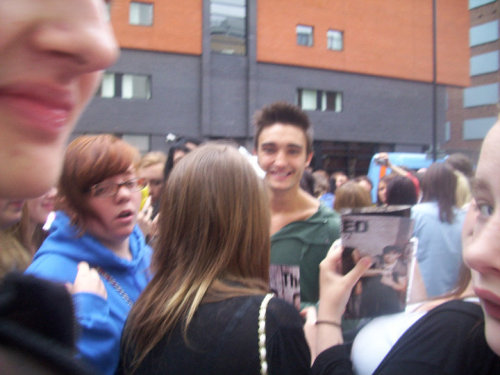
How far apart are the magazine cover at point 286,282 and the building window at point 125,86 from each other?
54.8 ft

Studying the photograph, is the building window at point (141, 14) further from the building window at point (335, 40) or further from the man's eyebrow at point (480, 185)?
the man's eyebrow at point (480, 185)

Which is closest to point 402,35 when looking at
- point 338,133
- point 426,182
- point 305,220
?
point 338,133

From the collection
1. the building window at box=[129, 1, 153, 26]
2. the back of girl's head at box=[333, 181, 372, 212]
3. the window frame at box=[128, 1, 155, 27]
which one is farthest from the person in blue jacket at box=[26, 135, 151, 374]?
the building window at box=[129, 1, 153, 26]

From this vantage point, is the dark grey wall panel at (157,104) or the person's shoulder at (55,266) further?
the dark grey wall panel at (157,104)

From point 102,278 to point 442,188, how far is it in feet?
10.2

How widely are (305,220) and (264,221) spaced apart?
1013 millimetres

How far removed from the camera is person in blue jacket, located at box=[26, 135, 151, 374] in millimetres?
1604

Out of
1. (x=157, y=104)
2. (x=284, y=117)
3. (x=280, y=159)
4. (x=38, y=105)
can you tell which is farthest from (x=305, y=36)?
(x=38, y=105)

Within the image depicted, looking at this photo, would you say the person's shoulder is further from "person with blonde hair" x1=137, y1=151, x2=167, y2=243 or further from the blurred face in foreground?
"person with blonde hair" x1=137, y1=151, x2=167, y2=243

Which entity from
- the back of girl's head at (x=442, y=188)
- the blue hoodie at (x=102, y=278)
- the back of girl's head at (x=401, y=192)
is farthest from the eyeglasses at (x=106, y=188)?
the back of girl's head at (x=442, y=188)

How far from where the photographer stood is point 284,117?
2.85 m

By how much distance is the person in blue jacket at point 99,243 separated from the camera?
160cm

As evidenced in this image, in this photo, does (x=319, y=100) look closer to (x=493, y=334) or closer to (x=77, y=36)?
(x=493, y=334)

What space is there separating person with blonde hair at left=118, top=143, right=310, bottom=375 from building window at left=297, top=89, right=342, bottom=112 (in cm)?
1915
